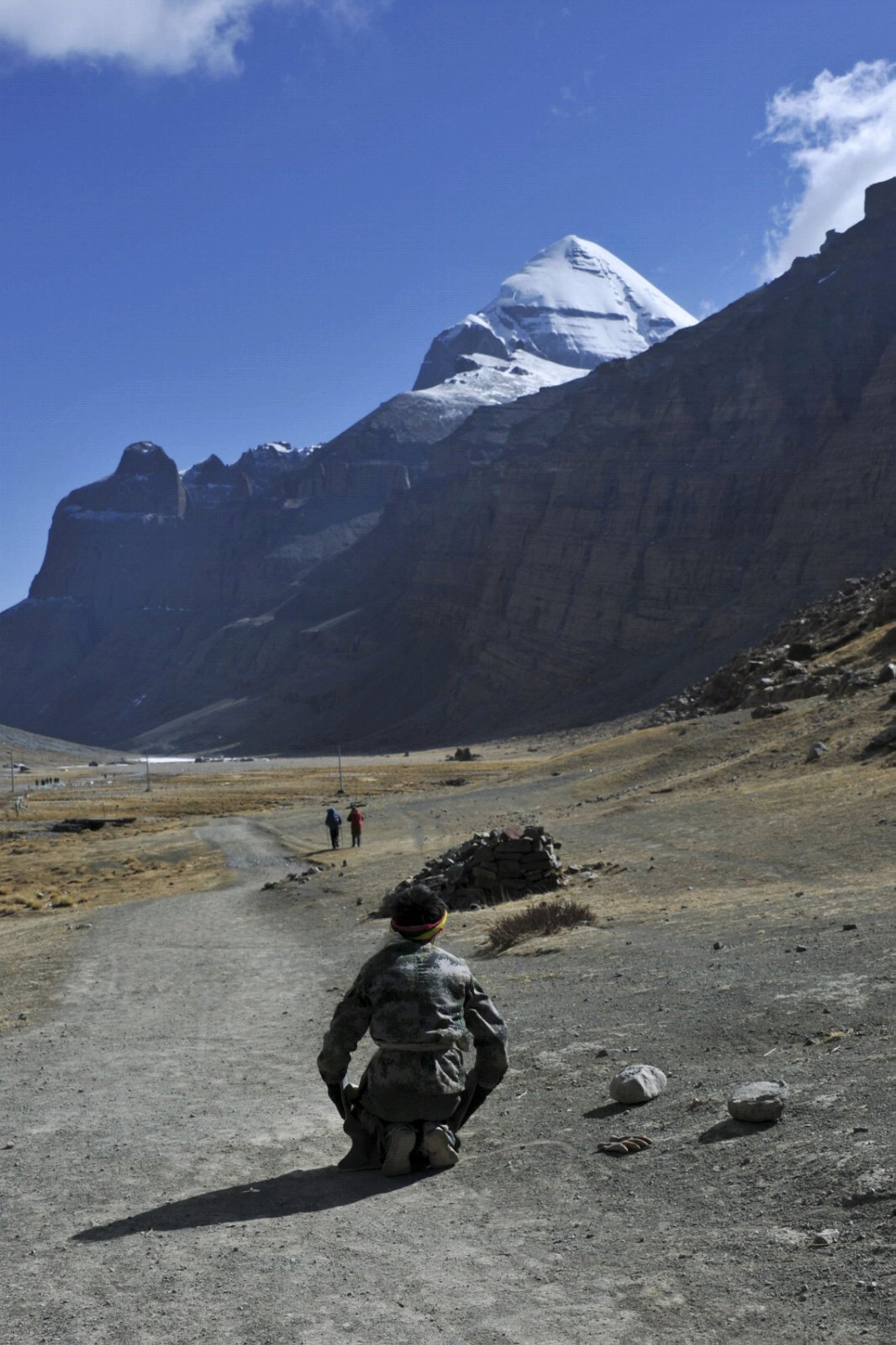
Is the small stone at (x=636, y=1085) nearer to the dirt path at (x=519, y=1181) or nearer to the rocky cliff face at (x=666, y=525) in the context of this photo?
the dirt path at (x=519, y=1181)

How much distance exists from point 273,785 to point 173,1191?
3245 inches

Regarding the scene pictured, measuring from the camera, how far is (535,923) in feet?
54.9

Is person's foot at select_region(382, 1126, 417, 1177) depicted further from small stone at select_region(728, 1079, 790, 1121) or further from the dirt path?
small stone at select_region(728, 1079, 790, 1121)

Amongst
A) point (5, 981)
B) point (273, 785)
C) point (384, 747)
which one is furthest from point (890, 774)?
point (384, 747)

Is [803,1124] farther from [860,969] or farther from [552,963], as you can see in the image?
[552,963]

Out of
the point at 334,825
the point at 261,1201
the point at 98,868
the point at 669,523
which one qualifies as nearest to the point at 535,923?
the point at 261,1201

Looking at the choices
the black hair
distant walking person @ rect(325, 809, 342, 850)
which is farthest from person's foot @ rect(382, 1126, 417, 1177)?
distant walking person @ rect(325, 809, 342, 850)

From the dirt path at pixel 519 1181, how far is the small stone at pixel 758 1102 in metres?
0.10

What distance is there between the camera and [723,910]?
15430 mm

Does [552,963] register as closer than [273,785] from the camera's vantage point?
Yes

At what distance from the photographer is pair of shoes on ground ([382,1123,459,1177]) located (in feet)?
22.5

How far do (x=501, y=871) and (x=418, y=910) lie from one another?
48.1 feet

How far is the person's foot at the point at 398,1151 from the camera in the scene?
22.5 ft

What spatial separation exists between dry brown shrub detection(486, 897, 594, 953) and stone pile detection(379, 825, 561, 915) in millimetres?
4071
